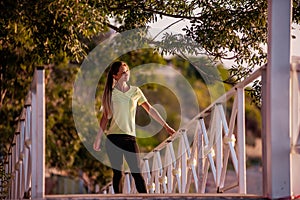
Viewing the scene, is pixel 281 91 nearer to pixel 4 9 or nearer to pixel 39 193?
pixel 39 193

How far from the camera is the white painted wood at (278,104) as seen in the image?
24.0 ft

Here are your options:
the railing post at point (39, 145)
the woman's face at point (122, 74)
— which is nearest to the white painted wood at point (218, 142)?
the woman's face at point (122, 74)

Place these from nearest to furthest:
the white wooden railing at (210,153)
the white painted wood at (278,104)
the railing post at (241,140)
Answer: the white painted wood at (278,104), the railing post at (241,140), the white wooden railing at (210,153)

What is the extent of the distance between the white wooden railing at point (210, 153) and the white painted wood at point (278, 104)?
0.97ft

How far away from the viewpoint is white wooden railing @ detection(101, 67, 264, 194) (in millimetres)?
9273

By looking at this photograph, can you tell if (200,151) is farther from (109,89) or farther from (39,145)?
(39,145)

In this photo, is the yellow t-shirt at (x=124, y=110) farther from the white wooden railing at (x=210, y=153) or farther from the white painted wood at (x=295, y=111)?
the white painted wood at (x=295, y=111)

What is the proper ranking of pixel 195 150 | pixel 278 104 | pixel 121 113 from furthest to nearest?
pixel 195 150 → pixel 121 113 → pixel 278 104

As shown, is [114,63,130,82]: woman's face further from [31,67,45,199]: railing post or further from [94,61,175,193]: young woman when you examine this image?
[31,67,45,199]: railing post

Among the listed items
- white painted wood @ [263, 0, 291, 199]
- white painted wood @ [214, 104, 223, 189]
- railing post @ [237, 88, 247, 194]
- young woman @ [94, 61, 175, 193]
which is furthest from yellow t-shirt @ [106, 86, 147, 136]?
white painted wood @ [263, 0, 291, 199]

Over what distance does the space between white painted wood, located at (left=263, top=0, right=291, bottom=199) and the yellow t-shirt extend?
2.37 m

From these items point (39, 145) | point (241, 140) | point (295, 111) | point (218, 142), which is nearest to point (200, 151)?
point (218, 142)

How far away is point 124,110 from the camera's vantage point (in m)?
9.70

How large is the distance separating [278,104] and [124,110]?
2536 mm
